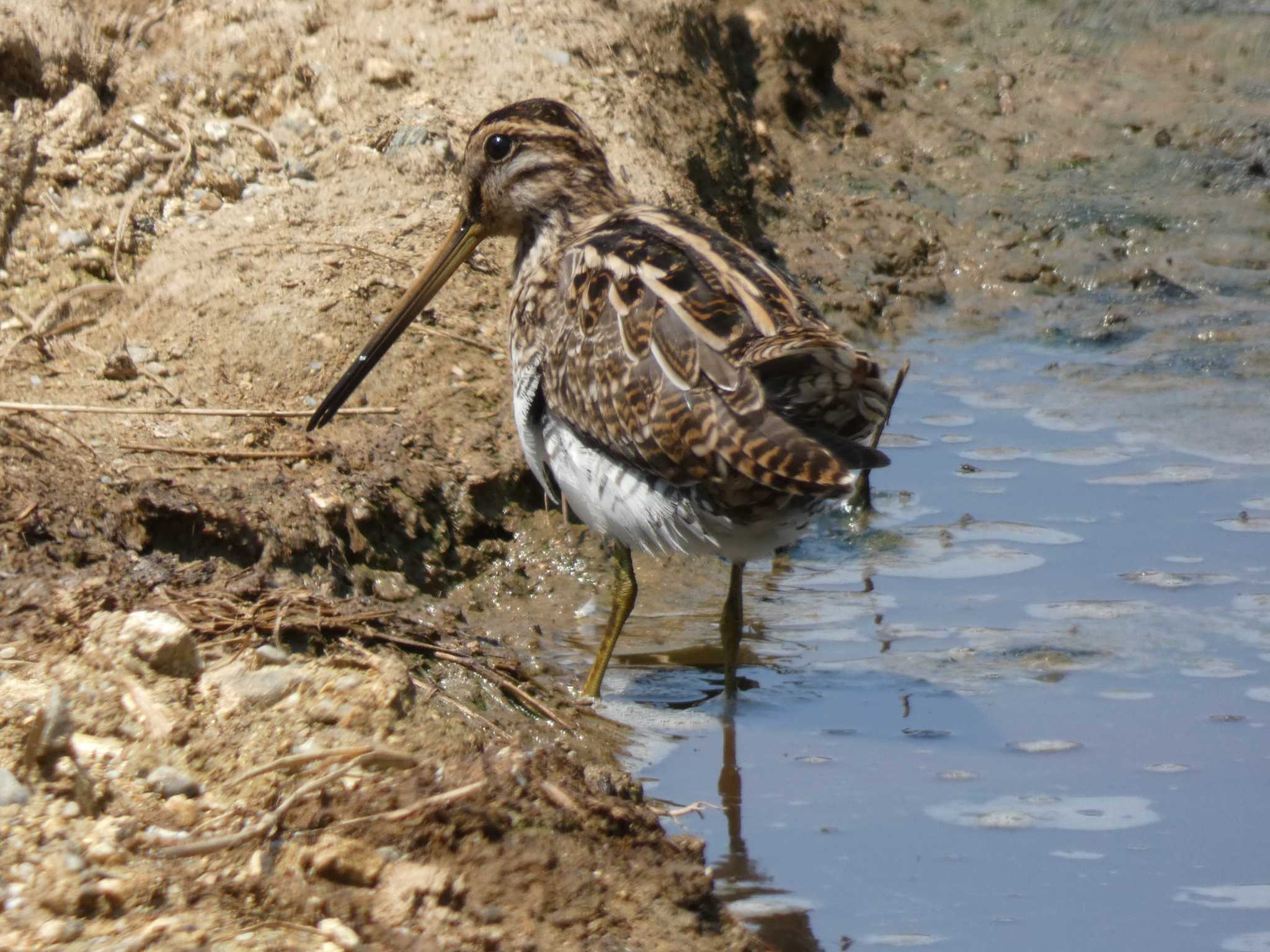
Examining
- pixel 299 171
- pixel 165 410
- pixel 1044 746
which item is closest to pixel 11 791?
pixel 165 410

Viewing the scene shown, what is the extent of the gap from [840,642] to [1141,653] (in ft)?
2.94

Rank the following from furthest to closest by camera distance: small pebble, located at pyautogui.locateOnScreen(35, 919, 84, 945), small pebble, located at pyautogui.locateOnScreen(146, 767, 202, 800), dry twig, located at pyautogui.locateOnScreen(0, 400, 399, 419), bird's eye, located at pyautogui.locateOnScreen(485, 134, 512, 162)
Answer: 1. bird's eye, located at pyautogui.locateOnScreen(485, 134, 512, 162)
2. dry twig, located at pyautogui.locateOnScreen(0, 400, 399, 419)
3. small pebble, located at pyautogui.locateOnScreen(146, 767, 202, 800)
4. small pebble, located at pyautogui.locateOnScreen(35, 919, 84, 945)

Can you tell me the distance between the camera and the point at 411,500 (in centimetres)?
541

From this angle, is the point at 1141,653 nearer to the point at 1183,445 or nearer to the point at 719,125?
the point at 1183,445

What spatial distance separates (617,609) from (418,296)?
1353mm

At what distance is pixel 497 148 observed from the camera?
535cm

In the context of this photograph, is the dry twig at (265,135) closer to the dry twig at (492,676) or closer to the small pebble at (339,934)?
the dry twig at (492,676)

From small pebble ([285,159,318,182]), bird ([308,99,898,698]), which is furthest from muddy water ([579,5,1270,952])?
small pebble ([285,159,318,182])

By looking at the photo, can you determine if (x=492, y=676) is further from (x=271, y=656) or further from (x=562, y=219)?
(x=562, y=219)

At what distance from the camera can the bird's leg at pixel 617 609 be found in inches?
191

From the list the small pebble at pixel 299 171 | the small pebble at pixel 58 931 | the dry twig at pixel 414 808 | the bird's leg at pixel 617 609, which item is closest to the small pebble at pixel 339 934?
the dry twig at pixel 414 808

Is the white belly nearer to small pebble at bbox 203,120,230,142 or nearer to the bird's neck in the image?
the bird's neck

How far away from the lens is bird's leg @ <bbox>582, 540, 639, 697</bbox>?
4.85 metres

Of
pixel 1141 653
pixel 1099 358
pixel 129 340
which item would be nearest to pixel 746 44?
pixel 1099 358
